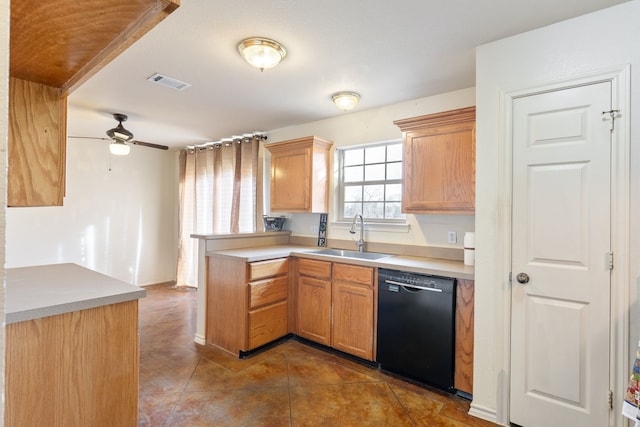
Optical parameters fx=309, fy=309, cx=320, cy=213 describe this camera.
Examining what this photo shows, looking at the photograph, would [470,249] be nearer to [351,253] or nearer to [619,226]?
[619,226]

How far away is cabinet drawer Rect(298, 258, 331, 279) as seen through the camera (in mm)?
2962

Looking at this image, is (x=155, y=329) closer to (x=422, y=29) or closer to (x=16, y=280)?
(x=16, y=280)

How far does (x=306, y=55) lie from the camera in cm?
225

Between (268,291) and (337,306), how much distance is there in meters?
0.68

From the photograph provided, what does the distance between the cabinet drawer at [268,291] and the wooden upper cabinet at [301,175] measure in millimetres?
868

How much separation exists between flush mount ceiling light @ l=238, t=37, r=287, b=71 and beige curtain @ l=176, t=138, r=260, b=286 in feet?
7.59

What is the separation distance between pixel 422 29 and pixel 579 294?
1.82m

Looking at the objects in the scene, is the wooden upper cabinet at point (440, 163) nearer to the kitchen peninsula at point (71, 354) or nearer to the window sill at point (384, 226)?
the window sill at point (384, 226)

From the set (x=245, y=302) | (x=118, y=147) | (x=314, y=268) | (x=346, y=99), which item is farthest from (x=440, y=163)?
(x=118, y=147)

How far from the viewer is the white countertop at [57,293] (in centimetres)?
119

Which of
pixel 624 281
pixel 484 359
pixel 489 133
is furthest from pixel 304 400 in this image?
pixel 489 133

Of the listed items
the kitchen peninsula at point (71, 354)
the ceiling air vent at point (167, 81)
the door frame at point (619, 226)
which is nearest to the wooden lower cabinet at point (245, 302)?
the kitchen peninsula at point (71, 354)

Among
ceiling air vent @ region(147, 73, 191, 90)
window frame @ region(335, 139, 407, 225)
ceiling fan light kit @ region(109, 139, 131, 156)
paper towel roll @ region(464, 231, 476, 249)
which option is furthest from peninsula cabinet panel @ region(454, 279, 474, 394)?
ceiling fan light kit @ region(109, 139, 131, 156)

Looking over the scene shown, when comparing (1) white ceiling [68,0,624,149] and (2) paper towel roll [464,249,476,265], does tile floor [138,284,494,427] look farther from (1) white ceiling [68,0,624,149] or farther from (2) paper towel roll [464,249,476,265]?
(1) white ceiling [68,0,624,149]
